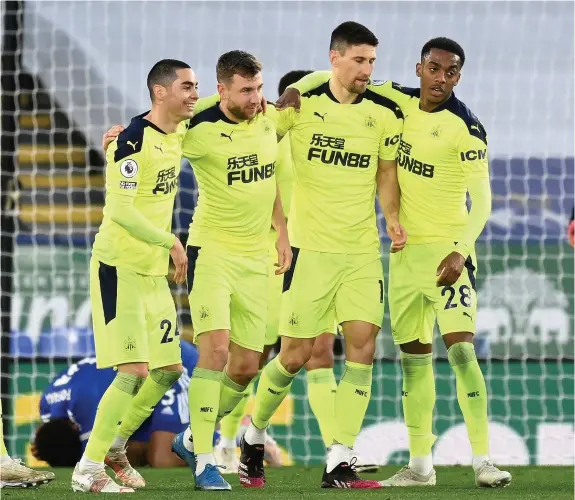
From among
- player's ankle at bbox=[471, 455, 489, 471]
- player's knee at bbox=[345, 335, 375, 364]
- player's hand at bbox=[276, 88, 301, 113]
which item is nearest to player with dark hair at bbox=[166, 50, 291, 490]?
player's hand at bbox=[276, 88, 301, 113]

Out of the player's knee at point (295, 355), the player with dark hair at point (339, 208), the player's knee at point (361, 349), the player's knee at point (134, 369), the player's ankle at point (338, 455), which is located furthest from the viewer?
the player's knee at point (295, 355)

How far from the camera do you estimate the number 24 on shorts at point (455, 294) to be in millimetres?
6688

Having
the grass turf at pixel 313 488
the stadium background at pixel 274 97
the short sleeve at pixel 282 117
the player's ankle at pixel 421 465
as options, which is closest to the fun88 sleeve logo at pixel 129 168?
the short sleeve at pixel 282 117

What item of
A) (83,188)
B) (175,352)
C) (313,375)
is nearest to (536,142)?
(83,188)

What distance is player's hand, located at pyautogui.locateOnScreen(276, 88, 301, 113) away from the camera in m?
6.82

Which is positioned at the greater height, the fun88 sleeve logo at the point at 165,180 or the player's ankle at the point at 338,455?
the fun88 sleeve logo at the point at 165,180

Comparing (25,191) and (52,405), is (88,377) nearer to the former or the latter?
(52,405)

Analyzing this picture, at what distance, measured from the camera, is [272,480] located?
288 inches

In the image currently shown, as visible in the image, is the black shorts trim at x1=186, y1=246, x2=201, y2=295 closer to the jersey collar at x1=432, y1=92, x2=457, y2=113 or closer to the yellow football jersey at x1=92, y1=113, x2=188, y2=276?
the yellow football jersey at x1=92, y1=113, x2=188, y2=276

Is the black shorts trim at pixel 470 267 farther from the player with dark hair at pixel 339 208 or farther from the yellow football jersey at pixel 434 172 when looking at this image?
the player with dark hair at pixel 339 208

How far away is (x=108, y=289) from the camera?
6.41m

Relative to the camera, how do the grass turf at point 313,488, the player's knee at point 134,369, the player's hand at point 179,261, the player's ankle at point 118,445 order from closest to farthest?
the grass turf at point 313,488 < the player's hand at point 179,261 < the player's knee at point 134,369 < the player's ankle at point 118,445

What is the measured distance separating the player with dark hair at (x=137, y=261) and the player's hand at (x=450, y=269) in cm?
124

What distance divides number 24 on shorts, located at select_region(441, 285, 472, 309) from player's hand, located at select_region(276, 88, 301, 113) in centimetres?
121
